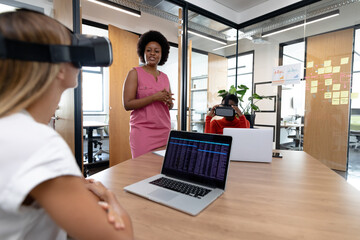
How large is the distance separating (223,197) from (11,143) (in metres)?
0.73

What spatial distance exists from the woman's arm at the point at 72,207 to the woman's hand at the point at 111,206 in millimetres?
29

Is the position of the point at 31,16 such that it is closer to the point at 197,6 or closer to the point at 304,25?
the point at 197,6

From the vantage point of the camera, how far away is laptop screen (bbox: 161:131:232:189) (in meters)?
0.92

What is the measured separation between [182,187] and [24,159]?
65 centimetres

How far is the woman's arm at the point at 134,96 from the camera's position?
5.46 feet

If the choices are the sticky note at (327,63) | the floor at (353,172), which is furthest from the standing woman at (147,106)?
the sticky note at (327,63)

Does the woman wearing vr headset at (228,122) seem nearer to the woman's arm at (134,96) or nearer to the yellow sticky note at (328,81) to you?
the woman's arm at (134,96)

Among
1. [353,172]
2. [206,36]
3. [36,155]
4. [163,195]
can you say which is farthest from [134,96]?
[353,172]

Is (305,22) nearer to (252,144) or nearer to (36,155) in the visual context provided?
(252,144)

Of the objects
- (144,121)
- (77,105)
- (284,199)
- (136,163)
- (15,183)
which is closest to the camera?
(15,183)

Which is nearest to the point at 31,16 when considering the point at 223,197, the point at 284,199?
the point at 223,197

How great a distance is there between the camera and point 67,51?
46 centimetres

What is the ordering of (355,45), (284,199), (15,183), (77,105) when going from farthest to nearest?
1. (355,45)
2. (77,105)
3. (284,199)
4. (15,183)

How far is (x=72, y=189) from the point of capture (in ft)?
1.27
